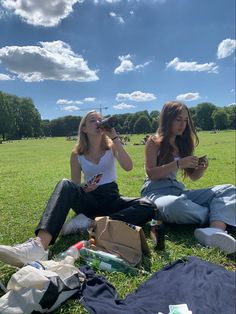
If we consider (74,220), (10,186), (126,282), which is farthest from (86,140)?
(10,186)

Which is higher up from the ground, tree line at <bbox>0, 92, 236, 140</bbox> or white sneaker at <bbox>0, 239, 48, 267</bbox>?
tree line at <bbox>0, 92, 236, 140</bbox>

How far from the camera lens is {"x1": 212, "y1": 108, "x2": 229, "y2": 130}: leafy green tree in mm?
117188

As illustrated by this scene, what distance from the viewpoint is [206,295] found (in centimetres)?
338

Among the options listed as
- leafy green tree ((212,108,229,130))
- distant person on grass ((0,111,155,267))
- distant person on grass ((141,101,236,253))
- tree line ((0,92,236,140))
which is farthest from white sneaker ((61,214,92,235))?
leafy green tree ((212,108,229,130))

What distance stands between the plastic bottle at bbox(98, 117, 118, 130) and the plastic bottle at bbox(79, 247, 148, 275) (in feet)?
6.51

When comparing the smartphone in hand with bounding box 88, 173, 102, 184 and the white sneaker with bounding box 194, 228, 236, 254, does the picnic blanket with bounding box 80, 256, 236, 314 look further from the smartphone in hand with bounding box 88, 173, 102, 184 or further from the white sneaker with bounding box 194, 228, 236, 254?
the smartphone in hand with bounding box 88, 173, 102, 184

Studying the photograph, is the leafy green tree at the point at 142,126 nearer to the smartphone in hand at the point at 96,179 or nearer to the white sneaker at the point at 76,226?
the smartphone in hand at the point at 96,179

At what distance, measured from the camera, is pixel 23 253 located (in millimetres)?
3799

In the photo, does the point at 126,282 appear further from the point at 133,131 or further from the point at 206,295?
the point at 133,131

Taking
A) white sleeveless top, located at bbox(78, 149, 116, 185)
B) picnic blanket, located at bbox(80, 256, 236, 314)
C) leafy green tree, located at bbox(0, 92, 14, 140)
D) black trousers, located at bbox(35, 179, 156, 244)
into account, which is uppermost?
leafy green tree, located at bbox(0, 92, 14, 140)

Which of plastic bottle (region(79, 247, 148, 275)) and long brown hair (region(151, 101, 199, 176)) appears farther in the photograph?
long brown hair (region(151, 101, 199, 176))

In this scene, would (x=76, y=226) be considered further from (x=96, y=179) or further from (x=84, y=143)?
(x=84, y=143)

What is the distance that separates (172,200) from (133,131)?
106 m

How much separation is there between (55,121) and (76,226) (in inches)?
4724
